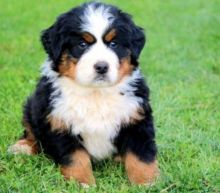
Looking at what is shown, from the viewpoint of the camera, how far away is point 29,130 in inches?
221

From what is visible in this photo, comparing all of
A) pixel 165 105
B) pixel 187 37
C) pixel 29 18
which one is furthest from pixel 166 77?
pixel 29 18

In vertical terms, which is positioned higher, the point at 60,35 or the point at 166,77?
the point at 60,35

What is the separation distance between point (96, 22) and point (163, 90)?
2.90 m

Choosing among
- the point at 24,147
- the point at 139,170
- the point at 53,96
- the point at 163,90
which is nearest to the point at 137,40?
the point at 53,96

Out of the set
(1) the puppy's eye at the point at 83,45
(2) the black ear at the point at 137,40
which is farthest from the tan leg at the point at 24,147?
(2) the black ear at the point at 137,40

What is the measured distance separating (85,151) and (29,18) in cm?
732

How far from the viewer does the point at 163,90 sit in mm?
7656

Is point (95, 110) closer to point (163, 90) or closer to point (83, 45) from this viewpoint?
point (83, 45)

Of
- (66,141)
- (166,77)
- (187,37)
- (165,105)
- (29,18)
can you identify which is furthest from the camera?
(29,18)

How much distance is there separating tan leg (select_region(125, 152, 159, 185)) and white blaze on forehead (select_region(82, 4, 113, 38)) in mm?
958

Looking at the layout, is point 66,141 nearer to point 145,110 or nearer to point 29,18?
point 145,110

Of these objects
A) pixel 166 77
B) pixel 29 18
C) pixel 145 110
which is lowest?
pixel 29 18

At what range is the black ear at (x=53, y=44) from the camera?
16.4ft

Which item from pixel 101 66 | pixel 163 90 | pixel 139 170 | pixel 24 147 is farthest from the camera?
pixel 163 90
